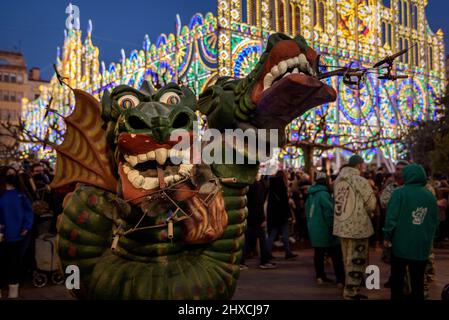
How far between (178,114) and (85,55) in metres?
25.4

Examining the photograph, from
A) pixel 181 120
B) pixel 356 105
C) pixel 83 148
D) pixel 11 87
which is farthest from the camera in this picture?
pixel 11 87

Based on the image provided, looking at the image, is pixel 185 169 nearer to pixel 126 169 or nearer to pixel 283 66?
pixel 126 169

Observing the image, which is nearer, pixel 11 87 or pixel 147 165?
pixel 147 165

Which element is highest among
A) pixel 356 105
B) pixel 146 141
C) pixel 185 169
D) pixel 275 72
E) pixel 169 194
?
pixel 356 105

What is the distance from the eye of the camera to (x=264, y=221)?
7.15 metres

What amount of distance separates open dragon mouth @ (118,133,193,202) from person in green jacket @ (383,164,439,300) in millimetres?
2561

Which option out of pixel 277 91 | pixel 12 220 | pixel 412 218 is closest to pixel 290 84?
pixel 277 91

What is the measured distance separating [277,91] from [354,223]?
2.91m

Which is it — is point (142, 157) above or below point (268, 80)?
below

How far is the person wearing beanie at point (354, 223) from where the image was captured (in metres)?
4.87

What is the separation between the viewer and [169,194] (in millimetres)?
2400

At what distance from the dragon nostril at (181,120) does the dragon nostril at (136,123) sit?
17cm

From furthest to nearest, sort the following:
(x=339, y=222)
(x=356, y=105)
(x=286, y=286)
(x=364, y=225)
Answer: (x=356, y=105) < (x=286, y=286) < (x=339, y=222) < (x=364, y=225)

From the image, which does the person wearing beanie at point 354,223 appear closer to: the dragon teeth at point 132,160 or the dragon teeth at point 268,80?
the dragon teeth at point 268,80
